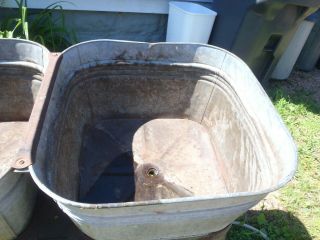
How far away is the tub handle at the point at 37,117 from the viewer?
1.05 m

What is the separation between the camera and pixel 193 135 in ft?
6.52

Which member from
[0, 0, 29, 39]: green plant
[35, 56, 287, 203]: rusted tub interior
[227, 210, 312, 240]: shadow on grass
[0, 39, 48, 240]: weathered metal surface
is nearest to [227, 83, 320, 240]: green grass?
[227, 210, 312, 240]: shadow on grass

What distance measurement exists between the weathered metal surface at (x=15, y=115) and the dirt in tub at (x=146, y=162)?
0.31 meters

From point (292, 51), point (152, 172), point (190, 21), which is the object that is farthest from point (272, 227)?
point (292, 51)

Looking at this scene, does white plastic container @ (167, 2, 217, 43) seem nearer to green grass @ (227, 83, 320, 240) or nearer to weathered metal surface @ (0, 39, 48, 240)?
green grass @ (227, 83, 320, 240)

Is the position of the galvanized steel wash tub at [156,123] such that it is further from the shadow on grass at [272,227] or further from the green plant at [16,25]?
the green plant at [16,25]

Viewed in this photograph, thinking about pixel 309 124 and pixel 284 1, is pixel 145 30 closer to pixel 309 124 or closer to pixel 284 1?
pixel 284 1

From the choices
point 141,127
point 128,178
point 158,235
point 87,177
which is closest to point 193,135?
point 141,127

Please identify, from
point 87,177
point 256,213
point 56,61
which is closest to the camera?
point 56,61

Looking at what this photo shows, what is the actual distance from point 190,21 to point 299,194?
4.78 feet

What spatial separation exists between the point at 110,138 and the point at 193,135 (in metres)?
0.52

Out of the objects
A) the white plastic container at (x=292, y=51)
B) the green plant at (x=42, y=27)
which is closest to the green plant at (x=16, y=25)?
the green plant at (x=42, y=27)

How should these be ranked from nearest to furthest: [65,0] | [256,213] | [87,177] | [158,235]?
[158,235]
[87,177]
[256,213]
[65,0]

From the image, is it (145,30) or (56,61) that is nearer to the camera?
(56,61)
